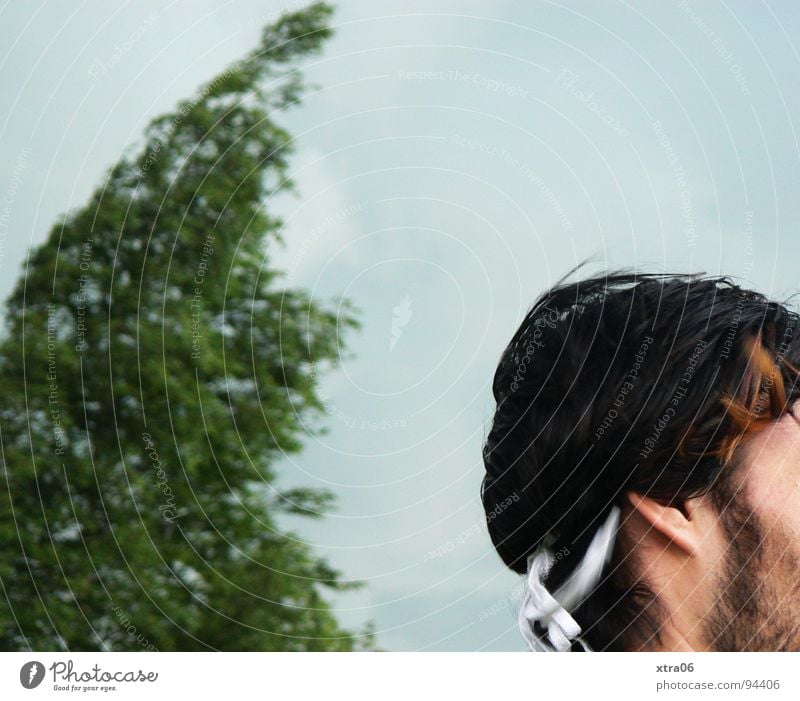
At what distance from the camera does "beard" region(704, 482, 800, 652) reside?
218 centimetres

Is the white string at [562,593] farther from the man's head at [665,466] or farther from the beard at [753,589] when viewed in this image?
the beard at [753,589]

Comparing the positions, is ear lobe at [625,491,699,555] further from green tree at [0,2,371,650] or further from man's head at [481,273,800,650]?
A: green tree at [0,2,371,650]

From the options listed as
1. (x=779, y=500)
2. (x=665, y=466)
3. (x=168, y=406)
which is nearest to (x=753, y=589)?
(x=779, y=500)

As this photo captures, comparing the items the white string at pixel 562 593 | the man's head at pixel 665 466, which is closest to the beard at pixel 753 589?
the man's head at pixel 665 466

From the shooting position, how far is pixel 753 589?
2223mm

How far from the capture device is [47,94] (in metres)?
2.57

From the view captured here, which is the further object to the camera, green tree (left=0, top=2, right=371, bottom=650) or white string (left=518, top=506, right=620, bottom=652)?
green tree (left=0, top=2, right=371, bottom=650)

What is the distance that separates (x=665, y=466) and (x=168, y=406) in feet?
5.52

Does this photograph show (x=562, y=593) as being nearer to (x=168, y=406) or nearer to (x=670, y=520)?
(x=670, y=520)

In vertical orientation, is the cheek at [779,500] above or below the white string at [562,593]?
above

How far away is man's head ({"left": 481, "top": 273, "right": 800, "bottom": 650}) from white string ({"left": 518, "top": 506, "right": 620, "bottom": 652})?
2cm

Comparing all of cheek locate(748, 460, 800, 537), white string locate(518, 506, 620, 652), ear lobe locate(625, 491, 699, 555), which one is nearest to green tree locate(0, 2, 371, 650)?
white string locate(518, 506, 620, 652)

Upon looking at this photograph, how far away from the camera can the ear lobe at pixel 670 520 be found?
213 cm
